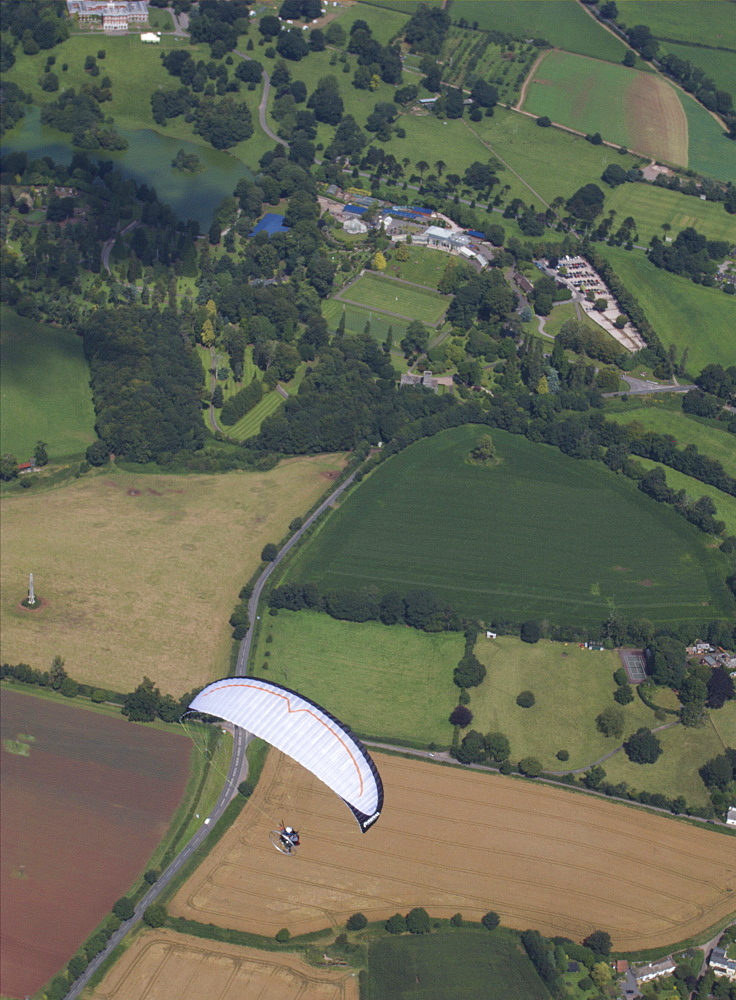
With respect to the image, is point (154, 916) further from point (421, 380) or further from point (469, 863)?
point (421, 380)

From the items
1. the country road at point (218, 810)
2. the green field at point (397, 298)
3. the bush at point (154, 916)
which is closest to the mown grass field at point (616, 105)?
the green field at point (397, 298)

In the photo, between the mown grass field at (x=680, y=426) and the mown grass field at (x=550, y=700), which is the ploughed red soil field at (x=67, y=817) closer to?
the mown grass field at (x=550, y=700)

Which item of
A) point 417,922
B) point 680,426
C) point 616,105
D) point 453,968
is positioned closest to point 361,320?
point 680,426

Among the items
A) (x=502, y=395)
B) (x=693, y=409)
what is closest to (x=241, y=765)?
(x=502, y=395)

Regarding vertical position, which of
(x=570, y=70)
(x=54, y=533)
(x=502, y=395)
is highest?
(x=570, y=70)

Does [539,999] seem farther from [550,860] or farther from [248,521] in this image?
[248,521]

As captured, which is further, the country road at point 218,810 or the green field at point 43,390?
the green field at point 43,390
